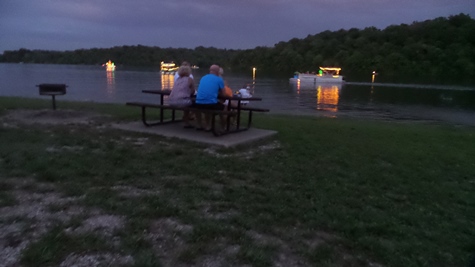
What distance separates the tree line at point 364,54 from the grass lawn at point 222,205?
90.7 m

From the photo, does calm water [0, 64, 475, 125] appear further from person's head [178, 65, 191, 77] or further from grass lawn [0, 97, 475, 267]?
grass lawn [0, 97, 475, 267]

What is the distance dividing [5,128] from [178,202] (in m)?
5.47

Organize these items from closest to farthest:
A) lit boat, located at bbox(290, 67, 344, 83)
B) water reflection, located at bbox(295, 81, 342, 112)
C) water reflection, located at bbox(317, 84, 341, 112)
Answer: water reflection, located at bbox(317, 84, 341, 112)
water reflection, located at bbox(295, 81, 342, 112)
lit boat, located at bbox(290, 67, 344, 83)

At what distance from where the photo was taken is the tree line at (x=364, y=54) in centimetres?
9262

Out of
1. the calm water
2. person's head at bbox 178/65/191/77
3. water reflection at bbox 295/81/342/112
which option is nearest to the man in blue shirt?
person's head at bbox 178/65/191/77

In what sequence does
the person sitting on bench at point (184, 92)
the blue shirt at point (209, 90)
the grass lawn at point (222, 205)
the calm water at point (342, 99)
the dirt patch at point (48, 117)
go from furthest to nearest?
the calm water at point (342, 99)
the dirt patch at point (48, 117)
the person sitting on bench at point (184, 92)
the blue shirt at point (209, 90)
the grass lawn at point (222, 205)

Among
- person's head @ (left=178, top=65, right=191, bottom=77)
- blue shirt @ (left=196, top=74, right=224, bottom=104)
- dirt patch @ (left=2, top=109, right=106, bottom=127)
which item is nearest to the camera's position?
blue shirt @ (left=196, top=74, right=224, bottom=104)

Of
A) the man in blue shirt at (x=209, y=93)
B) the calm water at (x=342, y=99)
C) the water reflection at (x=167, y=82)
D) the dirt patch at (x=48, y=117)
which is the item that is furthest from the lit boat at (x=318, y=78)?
the man in blue shirt at (x=209, y=93)

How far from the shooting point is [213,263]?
3227 millimetres

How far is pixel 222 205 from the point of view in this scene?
4.46m

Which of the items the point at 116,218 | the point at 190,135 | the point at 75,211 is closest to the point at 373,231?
the point at 116,218

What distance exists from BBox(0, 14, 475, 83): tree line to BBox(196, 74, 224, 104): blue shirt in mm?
89735

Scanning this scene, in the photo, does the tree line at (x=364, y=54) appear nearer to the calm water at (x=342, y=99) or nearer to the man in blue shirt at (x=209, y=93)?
the calm water at (x=342, y=99)

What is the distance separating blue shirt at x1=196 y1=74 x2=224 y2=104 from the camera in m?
8.20
